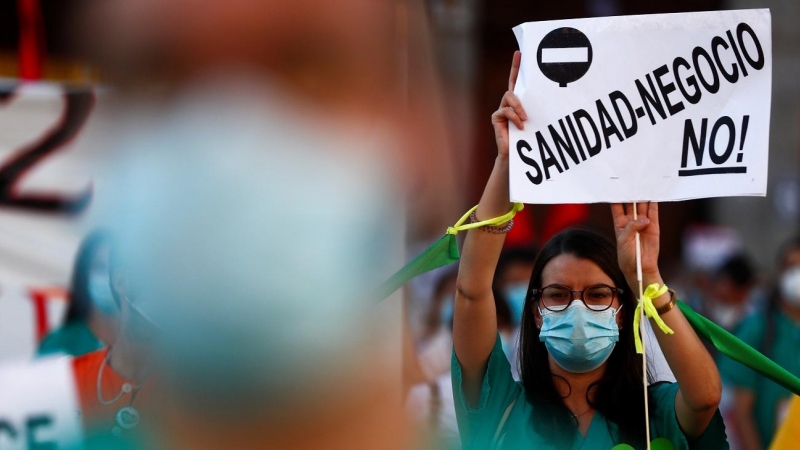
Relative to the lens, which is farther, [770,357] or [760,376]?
[760,376]

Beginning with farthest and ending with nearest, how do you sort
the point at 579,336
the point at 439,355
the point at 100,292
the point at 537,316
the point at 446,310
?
the point at 446,310 < the point at 439,355 < the point at 100,292 < the point at 537,316 < the point at 579,336

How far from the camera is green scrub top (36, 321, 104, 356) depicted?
13.9ft

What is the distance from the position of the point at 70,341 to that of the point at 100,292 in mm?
270

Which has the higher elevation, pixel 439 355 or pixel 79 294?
pixel 79 294

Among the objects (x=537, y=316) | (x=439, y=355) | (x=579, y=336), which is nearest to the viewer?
(x=579, y=336)

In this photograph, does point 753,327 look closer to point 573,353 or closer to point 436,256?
point 573,353

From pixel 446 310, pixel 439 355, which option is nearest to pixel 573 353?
pixel 439 355

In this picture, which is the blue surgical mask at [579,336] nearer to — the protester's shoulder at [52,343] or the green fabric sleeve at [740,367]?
the protester's shoulder at [52,343]

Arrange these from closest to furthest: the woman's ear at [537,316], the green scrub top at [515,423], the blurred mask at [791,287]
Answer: the green scrub top at [515,423]
the woman's ear at [537,316]
the blurred mask at [791,287]

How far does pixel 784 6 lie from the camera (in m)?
10.5

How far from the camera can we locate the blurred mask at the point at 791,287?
6.25 metres

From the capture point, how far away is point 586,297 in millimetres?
2861

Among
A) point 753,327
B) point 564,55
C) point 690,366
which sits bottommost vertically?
point 753,327

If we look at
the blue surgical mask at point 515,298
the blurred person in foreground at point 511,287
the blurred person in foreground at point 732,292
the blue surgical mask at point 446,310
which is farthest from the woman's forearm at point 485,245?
the blurred person in foreground at point 732,292
